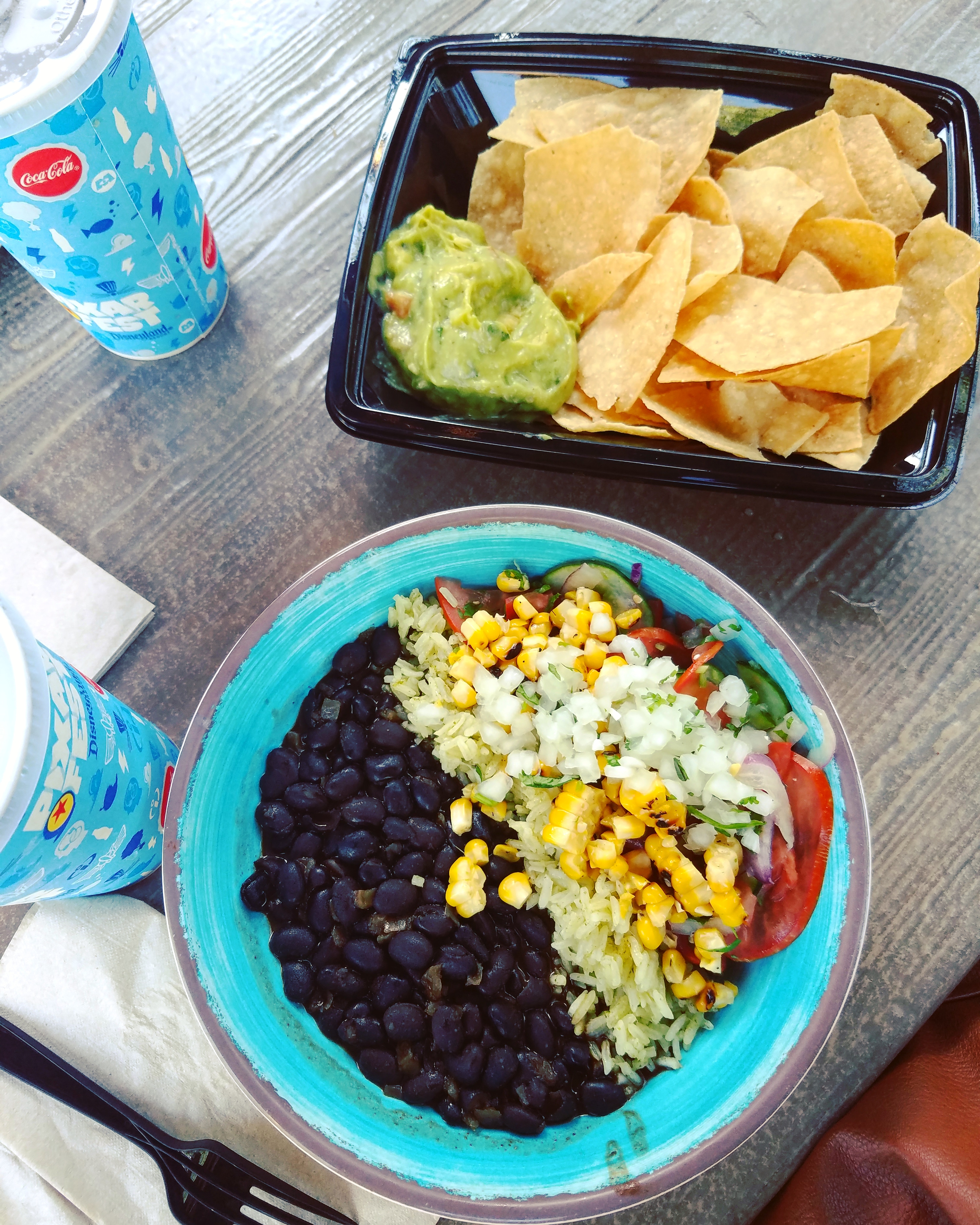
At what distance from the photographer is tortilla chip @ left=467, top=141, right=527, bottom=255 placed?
1.54 metres

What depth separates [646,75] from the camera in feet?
5.08

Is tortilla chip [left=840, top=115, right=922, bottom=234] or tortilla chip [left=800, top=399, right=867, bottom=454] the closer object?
tortilla chip [left=800, top=399, right=867, bottom=454]

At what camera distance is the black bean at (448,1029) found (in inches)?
46.8

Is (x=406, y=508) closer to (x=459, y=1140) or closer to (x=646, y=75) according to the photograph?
(x=646, y=75)

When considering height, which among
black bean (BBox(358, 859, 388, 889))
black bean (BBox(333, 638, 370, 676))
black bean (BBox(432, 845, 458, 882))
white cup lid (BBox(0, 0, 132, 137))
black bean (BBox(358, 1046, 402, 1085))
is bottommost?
black bean (BBox(358, 1046, 402, 1085))

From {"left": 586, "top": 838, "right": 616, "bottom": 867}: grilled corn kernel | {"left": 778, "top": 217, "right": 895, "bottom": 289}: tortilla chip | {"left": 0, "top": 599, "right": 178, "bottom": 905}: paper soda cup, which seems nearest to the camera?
{"left": 0, "top": 599, "right": 178, "bottom": 905}: paper soda cup

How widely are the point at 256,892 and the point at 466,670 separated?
49 centimetres

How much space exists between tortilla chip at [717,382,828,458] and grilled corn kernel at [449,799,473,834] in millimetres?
793

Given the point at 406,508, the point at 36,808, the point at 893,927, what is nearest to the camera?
the point at 36,808

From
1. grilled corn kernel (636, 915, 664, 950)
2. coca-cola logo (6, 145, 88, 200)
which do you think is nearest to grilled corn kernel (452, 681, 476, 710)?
grilled corn kernel (636, 915, 664, 950)

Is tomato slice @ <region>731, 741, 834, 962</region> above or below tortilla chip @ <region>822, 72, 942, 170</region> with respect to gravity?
below

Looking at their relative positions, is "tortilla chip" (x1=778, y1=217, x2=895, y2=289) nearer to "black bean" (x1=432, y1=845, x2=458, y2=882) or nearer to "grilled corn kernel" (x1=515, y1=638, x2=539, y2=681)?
"grilled corn kernel" (x1=515, y1=638, x2=539, y2=681)

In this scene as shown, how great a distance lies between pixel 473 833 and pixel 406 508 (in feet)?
2.26

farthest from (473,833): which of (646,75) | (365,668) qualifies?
(646,75)
